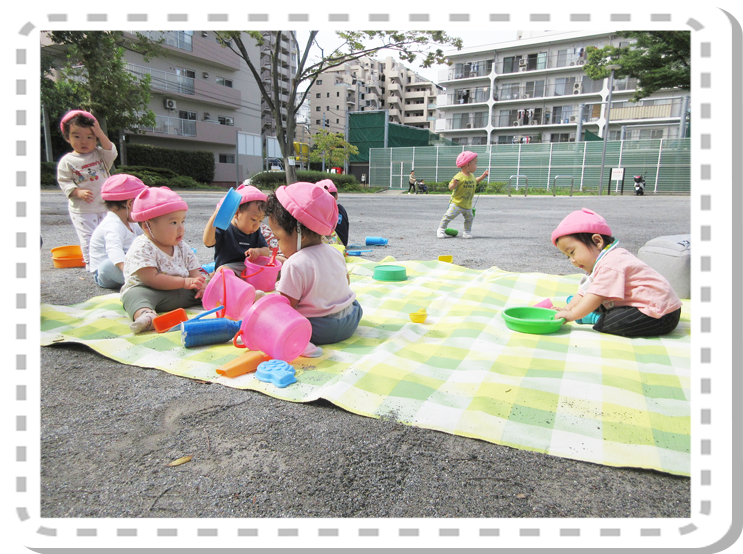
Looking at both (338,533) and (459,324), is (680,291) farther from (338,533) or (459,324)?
(338,533)

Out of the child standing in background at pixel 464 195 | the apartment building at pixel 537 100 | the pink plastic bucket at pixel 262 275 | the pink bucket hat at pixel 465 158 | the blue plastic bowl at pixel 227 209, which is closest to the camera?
the blue plastic bowl at pixel 227 209

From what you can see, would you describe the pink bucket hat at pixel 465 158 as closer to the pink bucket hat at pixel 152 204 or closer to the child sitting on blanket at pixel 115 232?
the child sitting on blanket at pixel 115 232

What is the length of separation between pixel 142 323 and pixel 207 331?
17.0 inches

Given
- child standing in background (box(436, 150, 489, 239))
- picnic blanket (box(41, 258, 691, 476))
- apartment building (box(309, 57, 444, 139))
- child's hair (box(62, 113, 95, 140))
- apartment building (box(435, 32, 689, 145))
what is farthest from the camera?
apartment building (box(309, 57, 444, 139))

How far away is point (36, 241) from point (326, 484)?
0.98 metres

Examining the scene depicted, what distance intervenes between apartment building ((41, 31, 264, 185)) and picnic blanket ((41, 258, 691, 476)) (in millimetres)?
24441

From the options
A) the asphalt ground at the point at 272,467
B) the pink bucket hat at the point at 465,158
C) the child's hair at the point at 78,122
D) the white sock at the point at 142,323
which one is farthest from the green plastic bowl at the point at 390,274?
the pink bucket hat at the point at 465,158

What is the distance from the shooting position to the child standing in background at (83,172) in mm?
4055

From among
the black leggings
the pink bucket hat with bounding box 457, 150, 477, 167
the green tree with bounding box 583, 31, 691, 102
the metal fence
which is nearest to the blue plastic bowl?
the black leggings

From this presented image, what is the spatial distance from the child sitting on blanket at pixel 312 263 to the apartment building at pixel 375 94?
164 feet

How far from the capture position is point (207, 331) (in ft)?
8.06

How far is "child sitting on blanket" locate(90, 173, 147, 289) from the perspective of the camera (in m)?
3.44

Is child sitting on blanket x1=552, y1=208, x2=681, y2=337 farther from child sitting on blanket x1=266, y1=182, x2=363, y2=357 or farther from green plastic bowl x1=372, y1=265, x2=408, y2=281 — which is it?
green plastic bowl x1=372, y1=265, x2=408, y2=281

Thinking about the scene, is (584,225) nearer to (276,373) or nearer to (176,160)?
(276,373)
